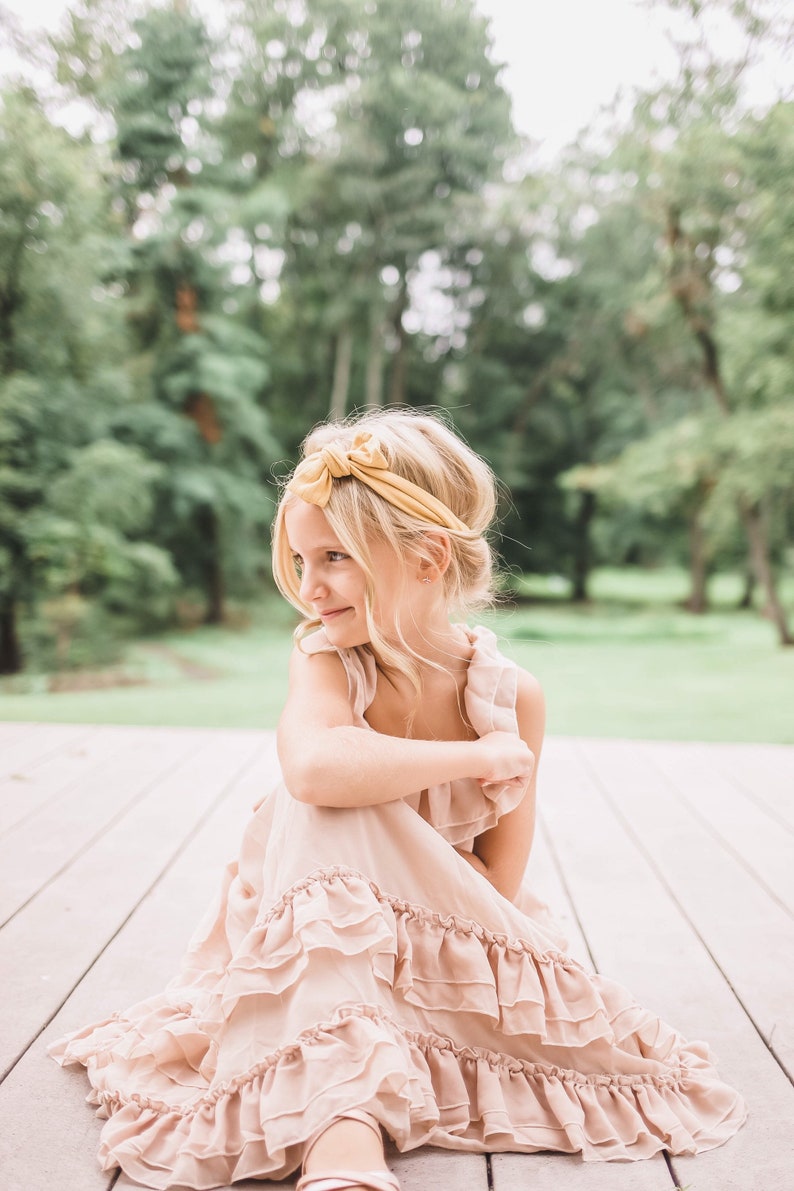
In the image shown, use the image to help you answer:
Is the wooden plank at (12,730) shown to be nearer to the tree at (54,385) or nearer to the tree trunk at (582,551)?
the tree at (54,385)

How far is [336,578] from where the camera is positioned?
1.16 metres

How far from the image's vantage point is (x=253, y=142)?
24.0ft

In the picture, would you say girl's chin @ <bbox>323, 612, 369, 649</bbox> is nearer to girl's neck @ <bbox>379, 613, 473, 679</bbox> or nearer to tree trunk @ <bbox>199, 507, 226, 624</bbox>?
girl's neck @ <bbox>379, 613, 473, 679</bbox>

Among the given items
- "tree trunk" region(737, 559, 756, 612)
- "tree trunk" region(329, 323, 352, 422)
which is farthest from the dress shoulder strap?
"tree trunk" region(737, 559, 756, 612)

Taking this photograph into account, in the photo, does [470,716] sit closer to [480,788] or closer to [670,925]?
[480,788]

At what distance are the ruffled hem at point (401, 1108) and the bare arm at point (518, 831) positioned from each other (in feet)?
0.76

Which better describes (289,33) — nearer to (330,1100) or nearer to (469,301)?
(469,301)

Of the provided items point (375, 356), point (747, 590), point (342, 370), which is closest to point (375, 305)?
point (375, 356)

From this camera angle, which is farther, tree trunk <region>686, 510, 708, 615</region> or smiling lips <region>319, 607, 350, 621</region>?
tree trunk <region>686, 510, 708, 615</region>

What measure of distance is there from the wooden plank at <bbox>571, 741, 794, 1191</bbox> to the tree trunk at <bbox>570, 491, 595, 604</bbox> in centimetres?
713

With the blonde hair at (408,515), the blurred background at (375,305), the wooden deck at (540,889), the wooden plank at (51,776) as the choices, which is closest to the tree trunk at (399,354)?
the blurred background at (375,305)

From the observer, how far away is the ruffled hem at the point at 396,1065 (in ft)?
3.21

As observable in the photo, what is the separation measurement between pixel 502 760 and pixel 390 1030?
1.03ft

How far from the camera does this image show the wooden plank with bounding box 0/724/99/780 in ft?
9.35
